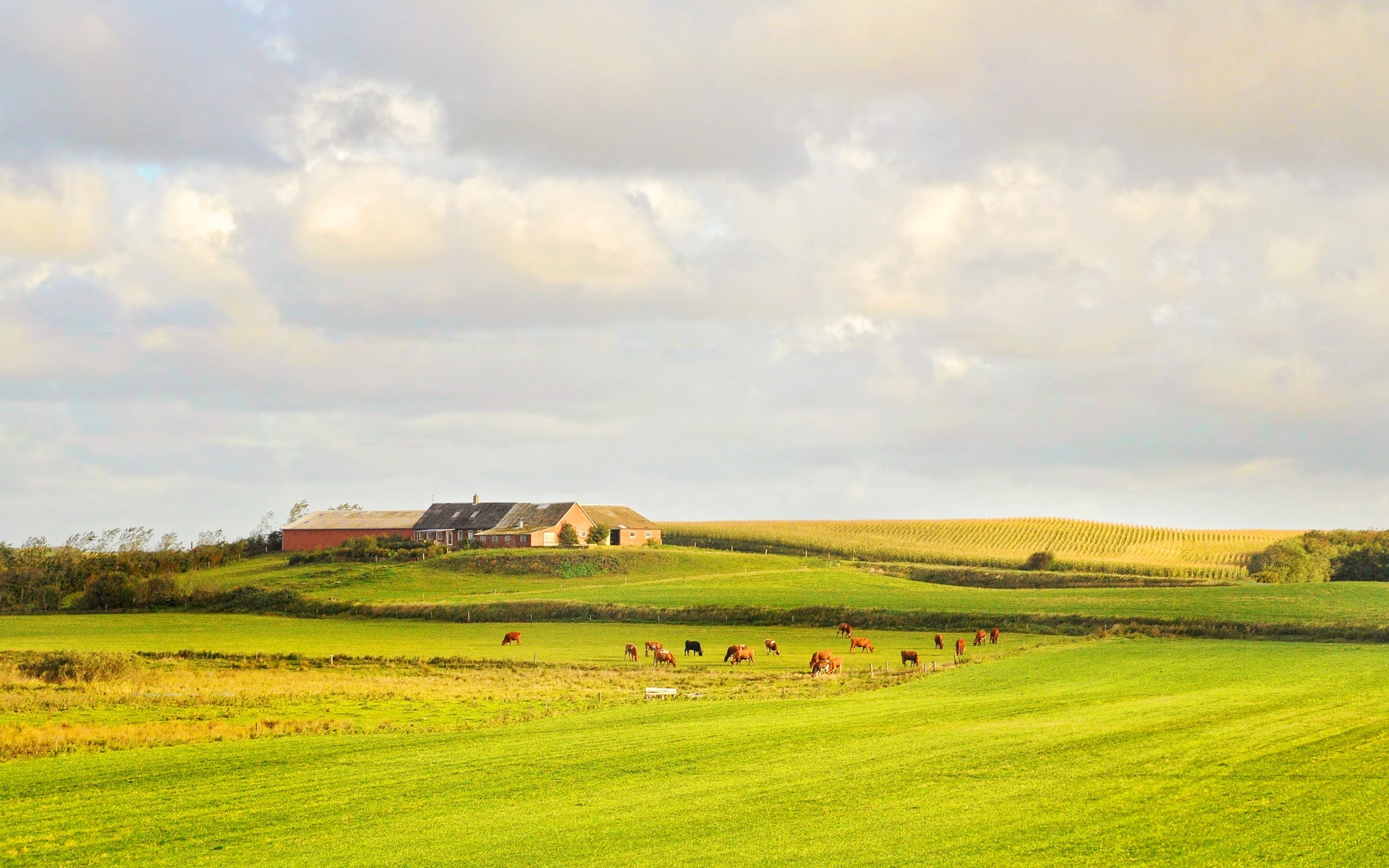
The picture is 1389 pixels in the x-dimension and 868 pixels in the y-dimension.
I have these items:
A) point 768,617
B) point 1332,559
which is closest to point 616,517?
point 768,617

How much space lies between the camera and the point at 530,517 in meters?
128

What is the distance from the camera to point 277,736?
28031 mm

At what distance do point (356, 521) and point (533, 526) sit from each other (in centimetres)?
2451

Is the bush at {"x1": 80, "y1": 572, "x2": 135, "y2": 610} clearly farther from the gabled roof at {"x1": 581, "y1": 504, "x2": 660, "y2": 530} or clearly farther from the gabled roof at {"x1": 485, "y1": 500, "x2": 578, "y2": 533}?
the gabled roof at {"x1": 581, "y1": 504, "x2": 660, "y2": 530}

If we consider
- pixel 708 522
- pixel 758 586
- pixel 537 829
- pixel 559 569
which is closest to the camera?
pixel 537 829

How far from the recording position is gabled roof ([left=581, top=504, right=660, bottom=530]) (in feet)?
430

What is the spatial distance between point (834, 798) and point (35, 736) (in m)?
20.3

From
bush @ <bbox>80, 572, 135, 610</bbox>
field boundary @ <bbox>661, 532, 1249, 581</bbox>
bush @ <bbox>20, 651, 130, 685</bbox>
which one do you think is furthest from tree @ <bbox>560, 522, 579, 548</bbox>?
bush @ <bbox>20, 651, 130, 685</bbox>

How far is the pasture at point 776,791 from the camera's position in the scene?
15703 mm

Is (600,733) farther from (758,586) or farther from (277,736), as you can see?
(758,586)

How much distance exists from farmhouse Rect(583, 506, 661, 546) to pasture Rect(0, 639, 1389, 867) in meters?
101

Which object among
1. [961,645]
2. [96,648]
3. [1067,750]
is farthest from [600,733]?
[96,648]

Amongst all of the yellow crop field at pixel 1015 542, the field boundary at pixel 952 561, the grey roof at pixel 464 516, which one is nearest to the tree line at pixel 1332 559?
the field boundary at pixel 952 561

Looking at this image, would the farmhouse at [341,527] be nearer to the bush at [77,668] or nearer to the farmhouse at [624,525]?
the farmhouse at [624,525]
